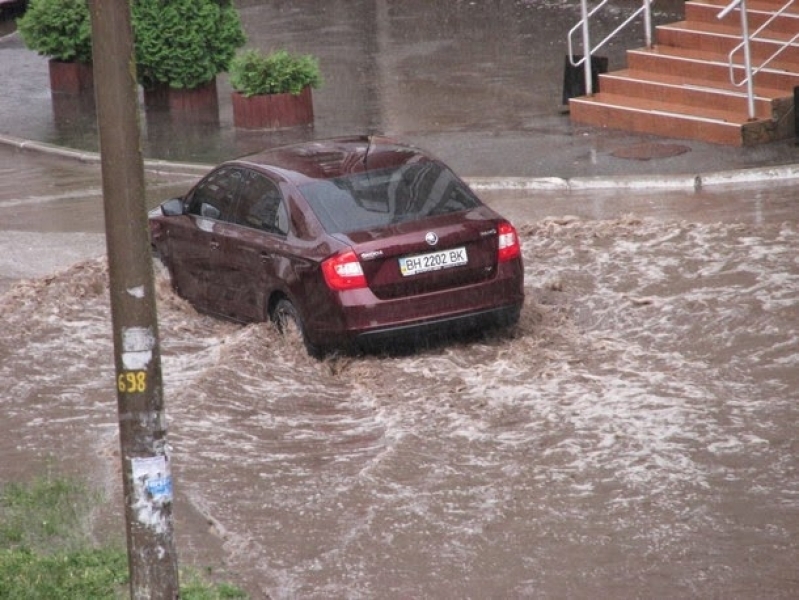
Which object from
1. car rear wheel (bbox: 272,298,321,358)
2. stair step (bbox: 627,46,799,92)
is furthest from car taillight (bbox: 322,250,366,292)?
stair step (bbox: 627,46,799,92)

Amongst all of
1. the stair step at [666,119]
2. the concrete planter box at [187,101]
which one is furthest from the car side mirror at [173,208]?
the concrete planter box at [187,101]

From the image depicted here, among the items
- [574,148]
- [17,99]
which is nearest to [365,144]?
[574,148]

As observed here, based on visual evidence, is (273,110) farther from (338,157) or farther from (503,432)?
(503,432)

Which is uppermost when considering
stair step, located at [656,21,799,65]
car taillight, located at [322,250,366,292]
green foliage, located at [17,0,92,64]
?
green foliage, located at [17,0,92,64]

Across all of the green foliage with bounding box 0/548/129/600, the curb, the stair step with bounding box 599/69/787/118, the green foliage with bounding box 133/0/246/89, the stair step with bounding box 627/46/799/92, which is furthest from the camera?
the green foliage with bounding box 133/0/246/89

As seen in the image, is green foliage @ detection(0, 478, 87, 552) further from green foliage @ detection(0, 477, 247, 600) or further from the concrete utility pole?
the concrete utility pole

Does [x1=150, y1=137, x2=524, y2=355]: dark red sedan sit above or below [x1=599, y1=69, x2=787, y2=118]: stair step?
below

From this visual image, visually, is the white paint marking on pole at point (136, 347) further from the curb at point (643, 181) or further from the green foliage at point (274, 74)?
the green foliage at point (274, 74)

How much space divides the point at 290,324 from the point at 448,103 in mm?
11325

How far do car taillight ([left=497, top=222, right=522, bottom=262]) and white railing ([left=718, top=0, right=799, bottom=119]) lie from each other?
7435 millimetres

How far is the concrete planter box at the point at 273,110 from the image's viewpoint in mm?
20797

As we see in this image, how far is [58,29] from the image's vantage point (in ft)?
Answer: 82.2

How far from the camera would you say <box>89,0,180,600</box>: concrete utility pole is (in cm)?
546

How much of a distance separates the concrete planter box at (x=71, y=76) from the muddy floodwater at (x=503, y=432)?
12288 millimetres
